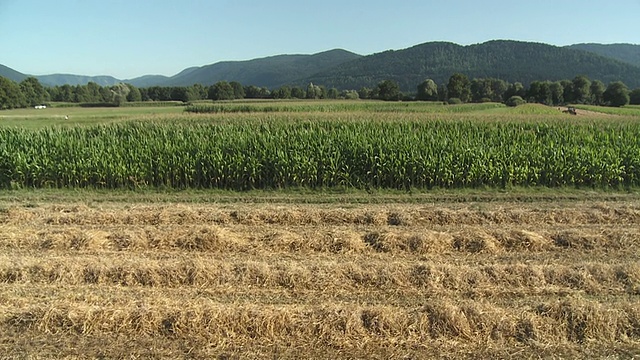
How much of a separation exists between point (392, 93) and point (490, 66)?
10188cm

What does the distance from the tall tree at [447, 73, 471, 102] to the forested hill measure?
59.3 meters

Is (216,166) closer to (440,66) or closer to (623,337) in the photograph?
(623,337)

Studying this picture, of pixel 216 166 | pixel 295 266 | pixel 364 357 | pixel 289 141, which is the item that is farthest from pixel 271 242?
pixel 289 141

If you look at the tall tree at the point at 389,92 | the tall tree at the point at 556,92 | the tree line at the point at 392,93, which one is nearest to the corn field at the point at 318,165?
the tree line at the point at 392,93

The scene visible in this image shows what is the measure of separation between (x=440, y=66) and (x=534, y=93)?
101 metres

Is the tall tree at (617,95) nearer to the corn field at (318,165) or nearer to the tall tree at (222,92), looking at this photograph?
the corn field at (318,165)

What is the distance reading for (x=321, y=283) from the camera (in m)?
5.30

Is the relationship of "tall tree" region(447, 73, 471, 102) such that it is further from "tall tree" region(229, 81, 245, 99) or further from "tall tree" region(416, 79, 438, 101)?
"tall tree" region(229, 81, 245, 99)

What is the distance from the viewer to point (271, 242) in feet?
22.5

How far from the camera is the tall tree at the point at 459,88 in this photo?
80.4m

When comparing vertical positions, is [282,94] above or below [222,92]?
below

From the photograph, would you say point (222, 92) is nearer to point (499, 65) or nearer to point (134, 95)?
point (134, 95)

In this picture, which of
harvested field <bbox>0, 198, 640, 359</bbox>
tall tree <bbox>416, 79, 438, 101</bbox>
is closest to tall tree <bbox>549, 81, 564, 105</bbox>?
tall tree <bbox>416, 79, 438, 101</bbox>

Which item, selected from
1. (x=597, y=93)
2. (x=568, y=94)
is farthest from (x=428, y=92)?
(x=597, y=93)
